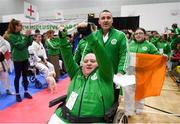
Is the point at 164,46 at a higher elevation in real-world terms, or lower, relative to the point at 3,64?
higher

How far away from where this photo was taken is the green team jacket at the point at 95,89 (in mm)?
1771

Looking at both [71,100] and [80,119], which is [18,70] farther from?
[80,119]

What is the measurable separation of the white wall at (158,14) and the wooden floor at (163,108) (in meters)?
5.22

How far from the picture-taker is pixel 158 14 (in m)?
10.4

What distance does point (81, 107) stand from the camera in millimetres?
1823

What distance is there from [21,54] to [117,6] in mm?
8293

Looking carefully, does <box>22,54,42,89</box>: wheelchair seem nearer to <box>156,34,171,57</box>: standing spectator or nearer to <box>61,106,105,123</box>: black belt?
<box>61,106,105,123</box>: black belt

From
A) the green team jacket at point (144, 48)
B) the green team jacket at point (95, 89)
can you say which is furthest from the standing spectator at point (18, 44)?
the green team jacket at point (95, 89)

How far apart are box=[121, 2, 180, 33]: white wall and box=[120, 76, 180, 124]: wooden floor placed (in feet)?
17.1

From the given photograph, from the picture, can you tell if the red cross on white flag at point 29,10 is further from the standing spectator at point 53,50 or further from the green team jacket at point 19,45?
the standing spectator at point 53,50

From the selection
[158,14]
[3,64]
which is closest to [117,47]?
[3,64]

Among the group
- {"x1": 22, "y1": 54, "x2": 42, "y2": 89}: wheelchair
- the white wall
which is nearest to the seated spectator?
{"x1": 22, "y1": 54, "x2": 42, "y2": 89}: wheelchair

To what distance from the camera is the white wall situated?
10.3 metres

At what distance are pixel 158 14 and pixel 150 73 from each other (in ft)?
24.9
